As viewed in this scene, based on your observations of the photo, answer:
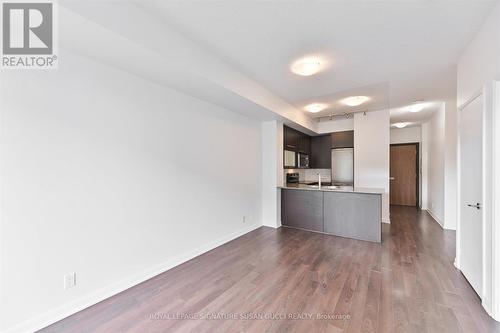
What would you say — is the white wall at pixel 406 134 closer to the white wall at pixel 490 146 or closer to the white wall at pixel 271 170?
the white wall at pixel 271 170

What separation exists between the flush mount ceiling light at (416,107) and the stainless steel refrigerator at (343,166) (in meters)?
1.56

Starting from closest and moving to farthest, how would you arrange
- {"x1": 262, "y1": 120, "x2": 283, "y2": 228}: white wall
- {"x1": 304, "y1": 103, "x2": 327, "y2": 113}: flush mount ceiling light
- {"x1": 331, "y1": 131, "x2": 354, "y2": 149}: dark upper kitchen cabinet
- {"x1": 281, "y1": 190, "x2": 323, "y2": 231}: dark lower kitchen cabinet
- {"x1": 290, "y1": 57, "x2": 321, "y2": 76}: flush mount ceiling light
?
{"x1": 290, "y1": 57, "x2": 321, "y2": 76}: flush mount ceiling light, {"x1": 281, "y1": 190, "x2": 323, "y2": 231}: dark lower kitchen cabinet, {"x1": 304, "y1": 103, "x2": 327, "y2": 113}: flush mount ceiling light, {"x1": 262, "y1": 120, "x2": 283, "y2": 228}: white wall, {"x1": 331, "y1": 131, "x2": 354, "y2": 149}: dark upper kitchen cabinet

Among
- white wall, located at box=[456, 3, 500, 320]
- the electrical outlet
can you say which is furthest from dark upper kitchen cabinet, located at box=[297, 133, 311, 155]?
the electrical outlet

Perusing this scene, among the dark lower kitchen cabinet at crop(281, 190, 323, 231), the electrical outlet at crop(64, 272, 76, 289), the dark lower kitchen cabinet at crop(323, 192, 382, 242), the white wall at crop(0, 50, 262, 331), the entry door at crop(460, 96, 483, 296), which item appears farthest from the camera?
the dark lower kitchen cabinet at crop(281, 190, 323, 231)

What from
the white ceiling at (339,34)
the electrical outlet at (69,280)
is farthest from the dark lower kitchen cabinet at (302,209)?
the electrical outlet at (69,280)

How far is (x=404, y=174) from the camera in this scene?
23.3 feet

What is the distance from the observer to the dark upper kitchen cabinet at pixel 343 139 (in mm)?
5625

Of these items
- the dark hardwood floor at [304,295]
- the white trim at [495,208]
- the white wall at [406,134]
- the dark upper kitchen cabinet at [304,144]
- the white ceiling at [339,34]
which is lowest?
the dark hardwood floor at [304,295]

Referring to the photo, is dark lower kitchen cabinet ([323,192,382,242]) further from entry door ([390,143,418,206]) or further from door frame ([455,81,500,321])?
entry door ([390,143,418,206])

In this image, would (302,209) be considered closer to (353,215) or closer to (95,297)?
(353,215)

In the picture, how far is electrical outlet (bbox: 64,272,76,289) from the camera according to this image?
6.32 ft

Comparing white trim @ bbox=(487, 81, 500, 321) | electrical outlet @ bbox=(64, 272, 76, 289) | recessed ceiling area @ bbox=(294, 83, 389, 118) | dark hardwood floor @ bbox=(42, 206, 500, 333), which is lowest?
dark hardwood floor @ bbox=(42, 206, 500, 333)

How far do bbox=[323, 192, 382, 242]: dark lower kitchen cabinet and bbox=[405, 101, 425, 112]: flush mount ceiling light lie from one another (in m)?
2.49

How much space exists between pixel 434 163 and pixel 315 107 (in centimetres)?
376
